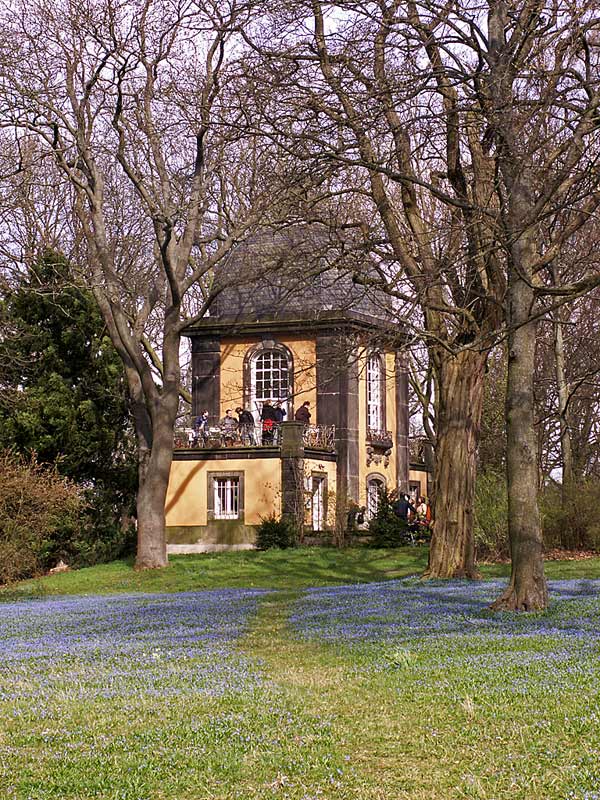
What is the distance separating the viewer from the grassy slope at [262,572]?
28.8 m

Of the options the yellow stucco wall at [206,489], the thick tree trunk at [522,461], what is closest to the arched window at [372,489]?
the yellow stucco wall at [206,489]

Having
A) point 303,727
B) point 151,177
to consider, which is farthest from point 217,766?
point 151,177

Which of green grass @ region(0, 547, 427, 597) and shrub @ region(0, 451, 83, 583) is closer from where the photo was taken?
green grass @ region(0, 547, 427, 597)

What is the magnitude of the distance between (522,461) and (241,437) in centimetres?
3017

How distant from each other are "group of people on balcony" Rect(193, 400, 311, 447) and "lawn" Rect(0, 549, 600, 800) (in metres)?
27.1

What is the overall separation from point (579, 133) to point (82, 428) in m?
28.4

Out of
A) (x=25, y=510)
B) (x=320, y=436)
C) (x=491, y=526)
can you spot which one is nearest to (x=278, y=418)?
(x=320, y=436)

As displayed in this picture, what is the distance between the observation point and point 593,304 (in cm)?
4094

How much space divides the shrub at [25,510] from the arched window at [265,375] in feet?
46.0

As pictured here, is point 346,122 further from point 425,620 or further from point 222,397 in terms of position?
point 222,397

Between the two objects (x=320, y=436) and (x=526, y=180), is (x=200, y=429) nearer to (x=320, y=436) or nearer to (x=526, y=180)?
(x=320, y=436)

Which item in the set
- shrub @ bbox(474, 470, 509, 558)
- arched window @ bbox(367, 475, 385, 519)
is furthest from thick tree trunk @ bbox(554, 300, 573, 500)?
arched window @ bbox(367, 475, 385, 519)

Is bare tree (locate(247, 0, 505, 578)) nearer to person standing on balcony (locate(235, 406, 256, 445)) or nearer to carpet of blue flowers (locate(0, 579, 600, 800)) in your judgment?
carpet of blue flowers (locate(0, 579, 600, 800))

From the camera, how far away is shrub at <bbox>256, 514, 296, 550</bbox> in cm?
4041
